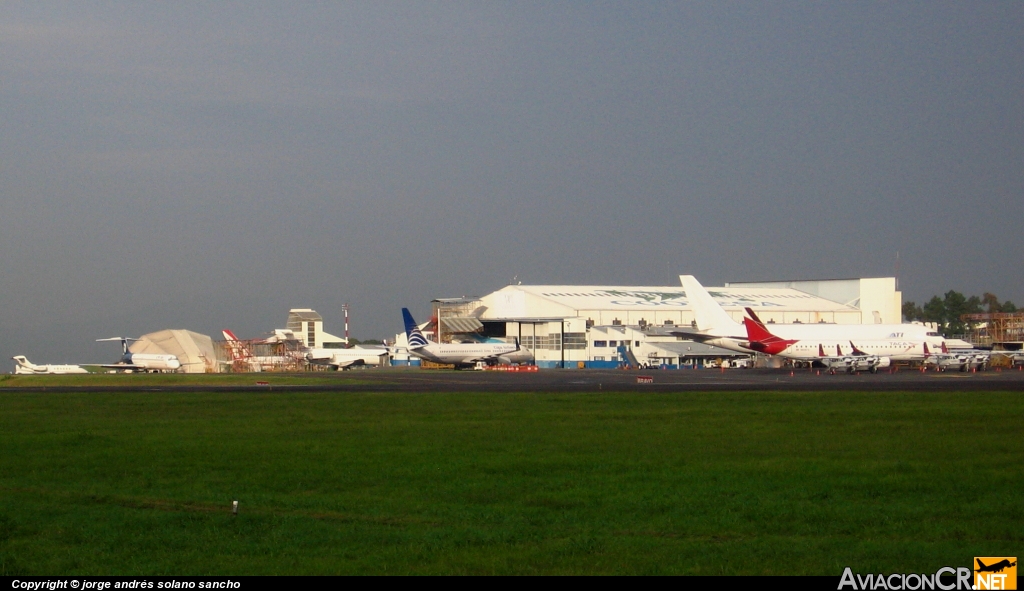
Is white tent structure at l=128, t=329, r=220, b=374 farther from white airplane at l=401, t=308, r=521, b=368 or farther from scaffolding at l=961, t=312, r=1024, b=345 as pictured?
scaffolding at l=961, t=312, r=1024, b=345

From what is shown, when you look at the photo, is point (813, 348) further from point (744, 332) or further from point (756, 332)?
point (744, 332)

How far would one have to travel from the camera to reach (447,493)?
15.6m

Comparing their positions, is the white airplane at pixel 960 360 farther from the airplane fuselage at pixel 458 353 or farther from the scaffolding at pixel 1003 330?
the scaffolding at pixel 1003 330

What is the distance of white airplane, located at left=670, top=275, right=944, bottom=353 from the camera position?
84.5m

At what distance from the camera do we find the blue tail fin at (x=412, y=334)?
10056 cm

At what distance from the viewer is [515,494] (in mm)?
15445

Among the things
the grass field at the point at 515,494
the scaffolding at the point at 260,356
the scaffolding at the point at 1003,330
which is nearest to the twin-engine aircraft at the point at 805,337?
the scaffolding at the point at 1003,330

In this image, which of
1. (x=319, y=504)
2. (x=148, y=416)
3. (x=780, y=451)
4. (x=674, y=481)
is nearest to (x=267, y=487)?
(x=319, y=504)

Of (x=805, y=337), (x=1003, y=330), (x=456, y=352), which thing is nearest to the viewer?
(x=805, y=337)

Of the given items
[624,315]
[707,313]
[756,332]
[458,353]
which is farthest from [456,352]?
[756,332]

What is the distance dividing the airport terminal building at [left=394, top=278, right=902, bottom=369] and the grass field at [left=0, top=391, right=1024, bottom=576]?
7896cm

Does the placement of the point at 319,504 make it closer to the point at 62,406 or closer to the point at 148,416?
the point at 148,416

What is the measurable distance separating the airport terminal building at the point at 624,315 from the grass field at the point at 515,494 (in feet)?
259

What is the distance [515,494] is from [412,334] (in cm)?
8710
